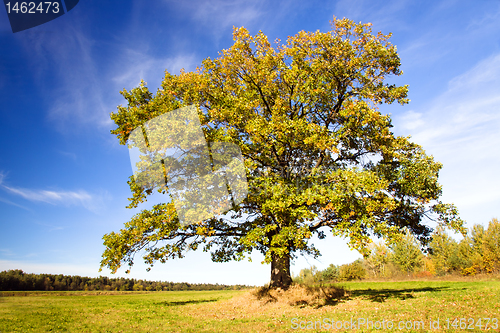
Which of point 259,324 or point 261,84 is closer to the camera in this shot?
point 259,324

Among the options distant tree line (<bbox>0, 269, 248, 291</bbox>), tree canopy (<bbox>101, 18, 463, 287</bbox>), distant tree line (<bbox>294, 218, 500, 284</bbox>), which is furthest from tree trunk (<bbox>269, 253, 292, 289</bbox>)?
distant tree line (<bbox>0, 269, 248, 291</bbox>)

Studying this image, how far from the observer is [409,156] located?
18.3 metres

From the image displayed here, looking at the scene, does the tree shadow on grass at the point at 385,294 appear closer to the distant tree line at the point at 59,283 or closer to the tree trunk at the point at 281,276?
the tree trunk at the point at 281,276

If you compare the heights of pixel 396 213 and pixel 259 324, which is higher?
pixel 396 213

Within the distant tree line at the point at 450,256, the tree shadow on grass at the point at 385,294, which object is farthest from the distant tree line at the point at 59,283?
the tree shadow on grass at the point at 385,294

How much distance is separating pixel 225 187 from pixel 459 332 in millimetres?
12689

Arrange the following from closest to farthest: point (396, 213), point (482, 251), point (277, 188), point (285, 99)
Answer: point (277, 188)
point (396, 213)
point (285, 99)
point (482, 251)

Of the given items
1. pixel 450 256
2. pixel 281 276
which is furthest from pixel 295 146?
pixel 450 256

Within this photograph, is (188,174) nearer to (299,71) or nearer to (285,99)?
(285,99)

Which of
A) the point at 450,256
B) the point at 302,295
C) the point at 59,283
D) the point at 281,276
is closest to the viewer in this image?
the point at 302,295

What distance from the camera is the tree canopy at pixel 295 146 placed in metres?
15.7

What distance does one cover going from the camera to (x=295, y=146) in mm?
18000

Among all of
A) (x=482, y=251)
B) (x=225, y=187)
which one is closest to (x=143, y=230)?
(x=225, y=187)

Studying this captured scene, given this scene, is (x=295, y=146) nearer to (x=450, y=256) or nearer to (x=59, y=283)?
(x=450, y=256)
